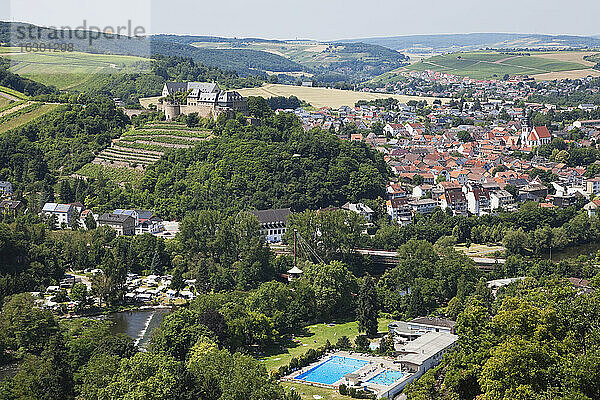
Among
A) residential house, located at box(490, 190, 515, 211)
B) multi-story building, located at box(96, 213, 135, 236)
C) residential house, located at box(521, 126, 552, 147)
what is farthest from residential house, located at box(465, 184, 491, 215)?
residential house, located at box(521, 126, 552, 147)

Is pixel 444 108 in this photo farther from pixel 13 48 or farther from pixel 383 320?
pixel 383 320

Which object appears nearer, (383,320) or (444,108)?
(383,320)

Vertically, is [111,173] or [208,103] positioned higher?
[208,103]

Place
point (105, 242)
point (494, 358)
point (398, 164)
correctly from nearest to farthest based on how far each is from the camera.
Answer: point (494, 358)
point (105, 242)
point (398, 164)

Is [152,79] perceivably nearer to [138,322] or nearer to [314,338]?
[138,322]

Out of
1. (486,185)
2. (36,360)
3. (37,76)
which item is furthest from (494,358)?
(37,76)

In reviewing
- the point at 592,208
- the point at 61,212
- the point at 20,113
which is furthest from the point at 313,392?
the point at 20,113
